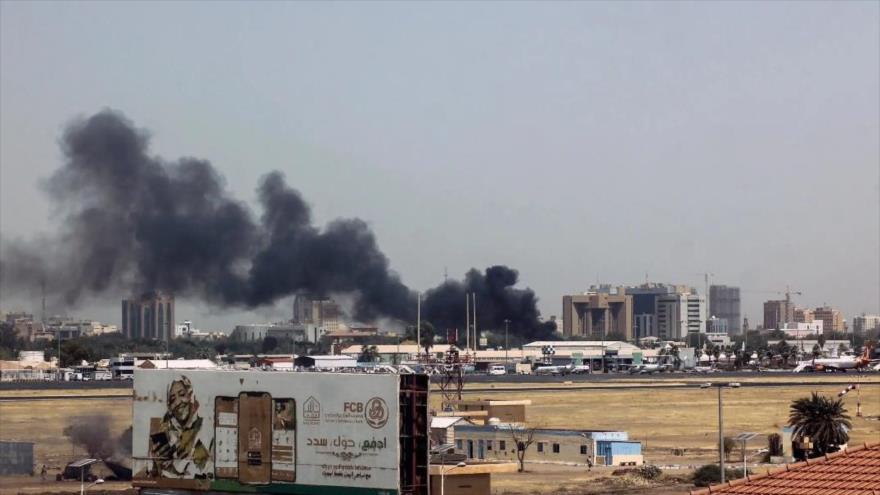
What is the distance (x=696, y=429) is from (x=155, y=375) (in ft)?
221

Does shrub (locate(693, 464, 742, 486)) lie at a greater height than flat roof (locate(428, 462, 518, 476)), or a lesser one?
lesser

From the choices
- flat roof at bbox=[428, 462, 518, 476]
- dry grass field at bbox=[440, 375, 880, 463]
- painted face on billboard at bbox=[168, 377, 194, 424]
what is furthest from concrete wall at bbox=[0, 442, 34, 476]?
dry grass field at bbox=[440, 375, 880, 463]

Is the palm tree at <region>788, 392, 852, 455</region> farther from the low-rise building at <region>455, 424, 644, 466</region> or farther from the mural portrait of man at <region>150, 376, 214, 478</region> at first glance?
the mural portrait of man at <region>150, 376, 214, 478</region>

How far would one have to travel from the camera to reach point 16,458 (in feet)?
255

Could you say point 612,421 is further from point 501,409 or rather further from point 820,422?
point 820,422

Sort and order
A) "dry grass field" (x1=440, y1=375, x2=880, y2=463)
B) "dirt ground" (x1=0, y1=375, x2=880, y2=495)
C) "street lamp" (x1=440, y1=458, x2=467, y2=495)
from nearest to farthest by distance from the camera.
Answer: "street lamp" (x1=440, y1=458, x2=467, y2=495) → "dirt ground" (x1=0, y1=375, x2=880, y2=495) → "dry grass field" (x1=440, y1=375, x2=880, y2=463)

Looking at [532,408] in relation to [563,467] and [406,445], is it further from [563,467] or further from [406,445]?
[406,445]

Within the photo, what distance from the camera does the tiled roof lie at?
29.2 m

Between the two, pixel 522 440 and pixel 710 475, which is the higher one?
pixel 522 440

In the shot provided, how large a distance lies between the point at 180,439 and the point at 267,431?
3451 millimetres

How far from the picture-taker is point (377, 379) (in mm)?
41750

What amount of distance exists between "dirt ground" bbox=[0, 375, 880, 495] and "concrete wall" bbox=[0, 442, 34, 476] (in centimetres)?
132

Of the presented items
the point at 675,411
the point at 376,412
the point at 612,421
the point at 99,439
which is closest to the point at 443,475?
the point at 376,412

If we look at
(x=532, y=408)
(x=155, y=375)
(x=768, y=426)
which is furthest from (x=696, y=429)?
(x=155, y=375)
